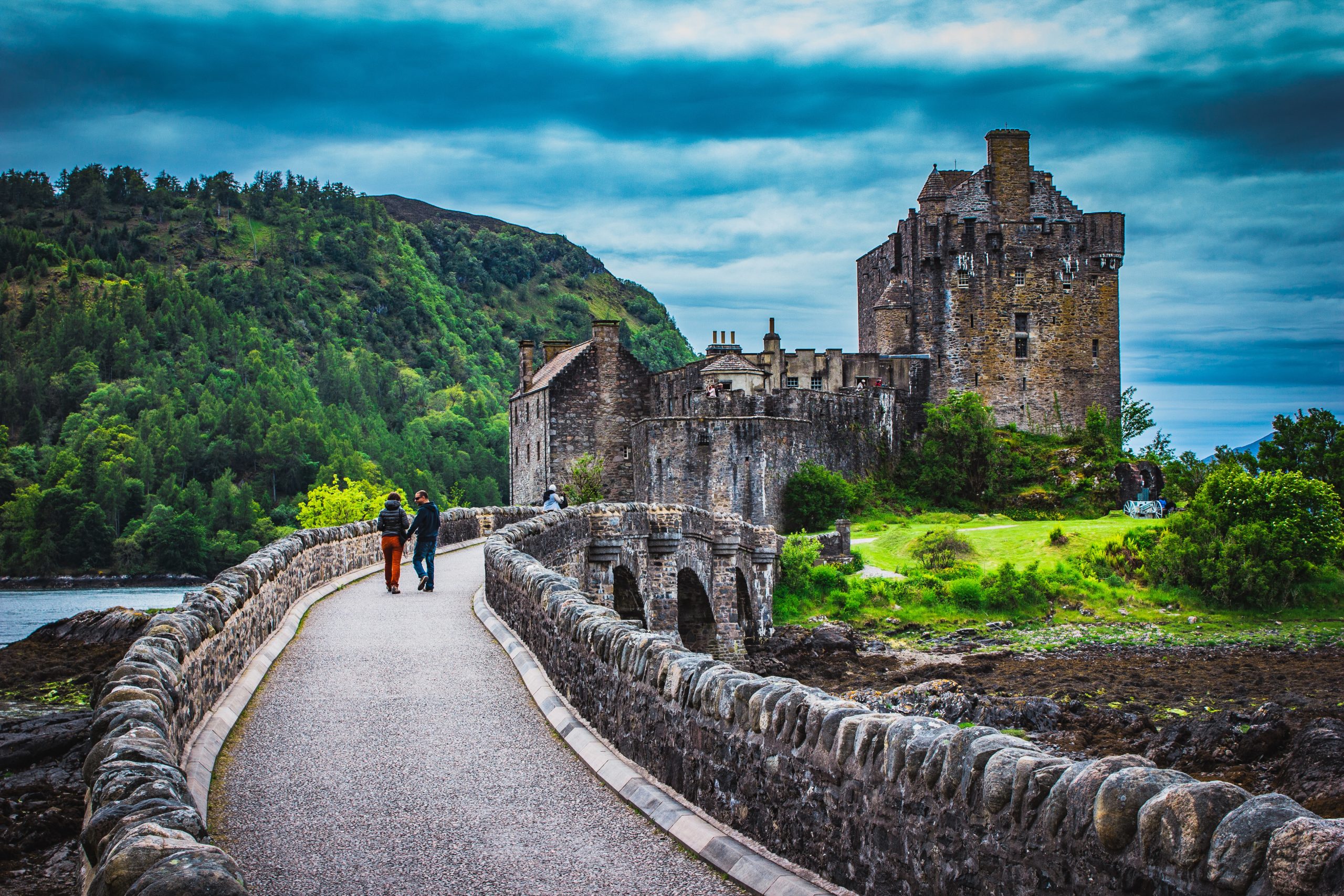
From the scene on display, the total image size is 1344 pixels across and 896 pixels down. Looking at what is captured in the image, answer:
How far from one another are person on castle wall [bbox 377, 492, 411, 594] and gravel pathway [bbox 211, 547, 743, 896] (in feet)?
18.6

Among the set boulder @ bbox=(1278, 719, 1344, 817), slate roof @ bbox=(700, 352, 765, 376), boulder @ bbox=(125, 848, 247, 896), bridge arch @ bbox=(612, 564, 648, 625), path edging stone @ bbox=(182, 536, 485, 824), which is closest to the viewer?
boulder @ bbox=(125, 848, 247, 896)

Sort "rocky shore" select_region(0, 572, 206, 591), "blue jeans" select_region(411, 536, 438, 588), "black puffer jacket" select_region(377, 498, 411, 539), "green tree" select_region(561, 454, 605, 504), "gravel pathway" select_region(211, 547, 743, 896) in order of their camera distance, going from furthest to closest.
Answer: "rocky shore" select_region(0, 572, 206, 591)
"green tree" select_region(561, 454, 605, 504)
"blue jeans" select_region(411, 536, 438, 588)
"black puffer jacket" select_region(377, 498, 411, 539)
"gravel pathway" select_region(211, 547, 743, 896)

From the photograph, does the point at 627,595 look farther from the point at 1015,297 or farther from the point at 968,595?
the point at 1015,297

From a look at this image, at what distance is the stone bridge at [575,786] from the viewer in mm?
4254

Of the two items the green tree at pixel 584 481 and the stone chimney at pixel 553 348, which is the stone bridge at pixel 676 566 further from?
the stone chimney at pixel 553 348

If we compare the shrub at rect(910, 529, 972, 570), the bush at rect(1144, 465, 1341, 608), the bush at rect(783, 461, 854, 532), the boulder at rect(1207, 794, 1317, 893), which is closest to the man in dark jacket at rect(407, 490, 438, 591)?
the boulder at rect(1207, 794, 1317, 893)

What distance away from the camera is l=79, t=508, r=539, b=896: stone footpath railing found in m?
4.23

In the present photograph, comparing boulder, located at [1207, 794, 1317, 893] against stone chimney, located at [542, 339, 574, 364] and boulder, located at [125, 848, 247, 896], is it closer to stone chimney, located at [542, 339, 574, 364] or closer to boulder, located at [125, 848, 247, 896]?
boulder, located at [125, 848, 247, 896]

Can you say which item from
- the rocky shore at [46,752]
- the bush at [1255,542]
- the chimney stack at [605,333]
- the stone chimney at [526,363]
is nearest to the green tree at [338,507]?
the stone chimney at [526,363]

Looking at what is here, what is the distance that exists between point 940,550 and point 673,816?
112ft

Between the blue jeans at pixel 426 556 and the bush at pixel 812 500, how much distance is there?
89.2 feet

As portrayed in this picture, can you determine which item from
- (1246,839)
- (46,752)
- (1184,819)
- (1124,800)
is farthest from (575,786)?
(46,752)

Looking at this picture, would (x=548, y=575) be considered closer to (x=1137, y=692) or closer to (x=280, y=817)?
(x=280, y=817)

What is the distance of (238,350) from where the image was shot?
414ft
